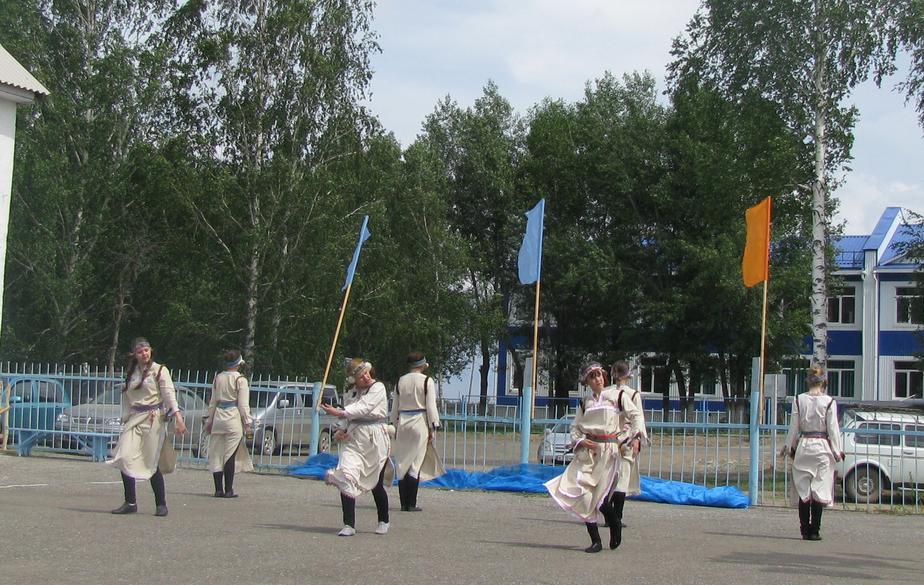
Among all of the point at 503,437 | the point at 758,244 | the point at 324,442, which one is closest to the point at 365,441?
the point at 503,437

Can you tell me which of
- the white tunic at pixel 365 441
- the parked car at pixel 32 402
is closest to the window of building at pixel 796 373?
the parked car at pixel 32 402

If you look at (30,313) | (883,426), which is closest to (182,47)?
(30,313)

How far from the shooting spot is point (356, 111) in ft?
120

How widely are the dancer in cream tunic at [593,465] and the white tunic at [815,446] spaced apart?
256 centimetres

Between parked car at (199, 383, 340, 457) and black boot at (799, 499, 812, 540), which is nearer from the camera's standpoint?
black boot at (799, 499, 812, 540)

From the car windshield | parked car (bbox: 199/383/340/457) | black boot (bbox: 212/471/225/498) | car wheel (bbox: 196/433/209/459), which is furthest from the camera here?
car wheel (bbox: 196/433/209/459)

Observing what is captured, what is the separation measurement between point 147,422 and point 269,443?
801 cm

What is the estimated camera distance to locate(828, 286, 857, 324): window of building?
52.3 meters

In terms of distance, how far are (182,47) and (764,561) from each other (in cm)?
3036

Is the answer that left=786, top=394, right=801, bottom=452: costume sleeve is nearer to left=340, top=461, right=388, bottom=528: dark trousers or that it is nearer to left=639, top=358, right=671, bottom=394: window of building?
left=340, top=461, right=388, bottom=528: dark trousers

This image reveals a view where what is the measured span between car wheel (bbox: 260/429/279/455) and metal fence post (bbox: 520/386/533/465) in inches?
158

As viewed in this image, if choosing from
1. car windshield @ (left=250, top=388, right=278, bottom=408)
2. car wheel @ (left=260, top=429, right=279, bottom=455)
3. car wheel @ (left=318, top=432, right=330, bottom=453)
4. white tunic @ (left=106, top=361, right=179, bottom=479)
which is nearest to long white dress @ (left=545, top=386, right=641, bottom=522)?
white tunic @ (left=106, top=361, right=179, bottom=479)

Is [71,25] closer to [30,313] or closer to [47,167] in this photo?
[47,167]

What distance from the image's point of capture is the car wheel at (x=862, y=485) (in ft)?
54.9
